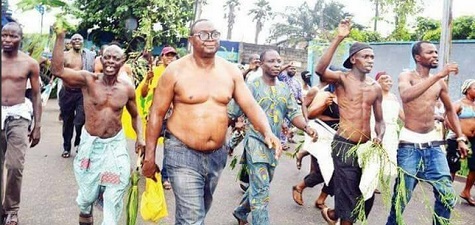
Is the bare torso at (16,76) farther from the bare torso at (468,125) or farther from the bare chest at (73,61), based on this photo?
the bare torso at (468,125)

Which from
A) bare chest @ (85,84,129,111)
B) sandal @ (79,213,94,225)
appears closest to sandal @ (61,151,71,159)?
sandal @ (79,213,94,225)

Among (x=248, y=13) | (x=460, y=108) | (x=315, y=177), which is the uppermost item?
(x=248, y=13)

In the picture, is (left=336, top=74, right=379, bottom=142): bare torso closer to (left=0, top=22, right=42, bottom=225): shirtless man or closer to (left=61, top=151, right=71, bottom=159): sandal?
(left=0, top=22, right=42, bottom=225): shirtless man

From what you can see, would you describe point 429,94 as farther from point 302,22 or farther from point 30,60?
point 302,22

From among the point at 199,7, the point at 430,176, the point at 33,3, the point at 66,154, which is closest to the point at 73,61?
the point at 66,154

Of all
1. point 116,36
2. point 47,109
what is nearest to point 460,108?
point 47,109

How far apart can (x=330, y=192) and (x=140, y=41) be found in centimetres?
684

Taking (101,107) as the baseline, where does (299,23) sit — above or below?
above

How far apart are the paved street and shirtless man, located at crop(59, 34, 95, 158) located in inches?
16.8

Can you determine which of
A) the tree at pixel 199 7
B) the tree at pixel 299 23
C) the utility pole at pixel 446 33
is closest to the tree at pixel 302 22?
the tree at pixel 299 23

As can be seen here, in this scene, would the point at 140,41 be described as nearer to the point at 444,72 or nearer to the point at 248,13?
the point at 444,72

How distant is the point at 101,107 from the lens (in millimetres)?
4121

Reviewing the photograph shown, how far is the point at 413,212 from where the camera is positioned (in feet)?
19.8

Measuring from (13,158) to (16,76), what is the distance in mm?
662
